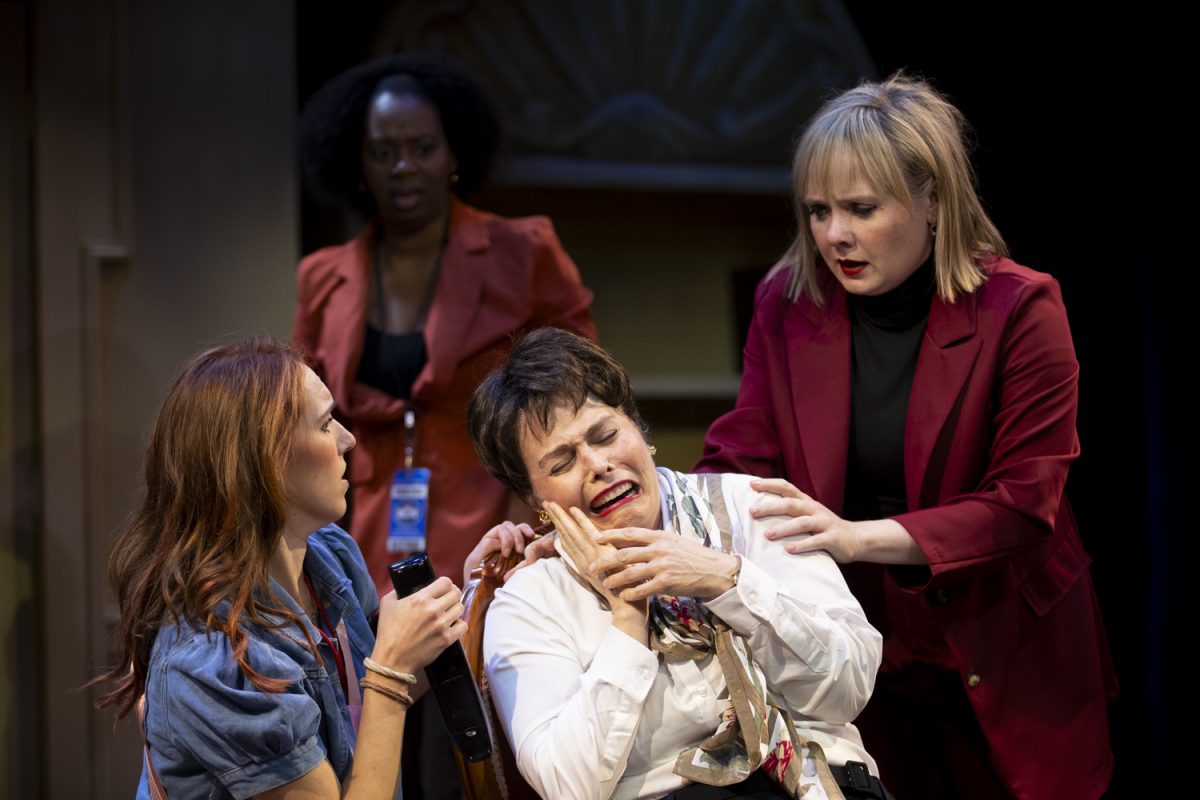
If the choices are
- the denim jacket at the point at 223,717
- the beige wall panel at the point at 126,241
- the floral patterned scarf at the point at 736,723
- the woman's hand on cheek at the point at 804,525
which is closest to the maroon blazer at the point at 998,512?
the woman's hand on cheek at the point at 804,525

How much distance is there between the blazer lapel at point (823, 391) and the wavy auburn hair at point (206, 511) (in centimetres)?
88

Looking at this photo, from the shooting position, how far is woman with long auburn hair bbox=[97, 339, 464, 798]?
166 centimetres

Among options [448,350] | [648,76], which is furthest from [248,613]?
[648,76]

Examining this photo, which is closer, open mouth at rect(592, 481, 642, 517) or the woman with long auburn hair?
the woman with long auburn hair

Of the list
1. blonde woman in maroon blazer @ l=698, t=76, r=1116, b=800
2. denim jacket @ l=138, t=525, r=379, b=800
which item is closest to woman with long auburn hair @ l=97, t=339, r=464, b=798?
denim jacket @ l=138, t=525, r=379, b=800

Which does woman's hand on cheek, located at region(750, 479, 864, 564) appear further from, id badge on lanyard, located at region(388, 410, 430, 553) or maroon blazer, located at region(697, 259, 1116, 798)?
id badge on lanyard, located at region(388, 410, 430, 553)

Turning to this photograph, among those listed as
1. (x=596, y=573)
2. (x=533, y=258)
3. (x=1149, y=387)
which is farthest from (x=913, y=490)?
(x=1149, y=387)

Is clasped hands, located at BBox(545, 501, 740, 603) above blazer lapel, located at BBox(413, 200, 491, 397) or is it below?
below

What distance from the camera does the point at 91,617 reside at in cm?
341

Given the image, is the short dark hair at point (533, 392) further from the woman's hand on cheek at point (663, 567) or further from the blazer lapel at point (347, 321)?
the blazer lapel at point (347, 321)

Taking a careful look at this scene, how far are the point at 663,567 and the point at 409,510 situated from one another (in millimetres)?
1329

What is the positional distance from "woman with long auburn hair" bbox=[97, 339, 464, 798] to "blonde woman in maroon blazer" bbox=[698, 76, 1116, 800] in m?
0.67

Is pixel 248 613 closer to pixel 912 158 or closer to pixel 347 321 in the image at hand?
pixel 912 158

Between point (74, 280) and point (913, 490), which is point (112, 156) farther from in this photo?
point (913, 490)
